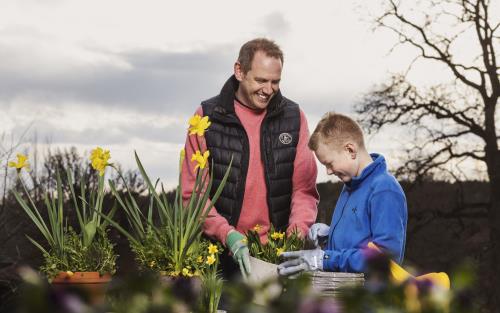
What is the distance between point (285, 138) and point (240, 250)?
948 millimetres

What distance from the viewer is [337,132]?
9.21ft

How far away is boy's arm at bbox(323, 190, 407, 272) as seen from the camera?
2484mm

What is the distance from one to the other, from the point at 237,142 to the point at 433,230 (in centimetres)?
1349

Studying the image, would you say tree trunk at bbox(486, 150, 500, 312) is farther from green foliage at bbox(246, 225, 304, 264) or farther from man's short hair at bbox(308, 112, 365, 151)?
man's short hair at bbox(308, 112, 365, 151)

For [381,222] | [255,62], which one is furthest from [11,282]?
[381,222]

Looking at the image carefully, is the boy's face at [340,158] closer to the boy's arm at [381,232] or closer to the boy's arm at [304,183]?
the boy's arm at [381,232]

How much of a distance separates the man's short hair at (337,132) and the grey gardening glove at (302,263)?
476 millimetres

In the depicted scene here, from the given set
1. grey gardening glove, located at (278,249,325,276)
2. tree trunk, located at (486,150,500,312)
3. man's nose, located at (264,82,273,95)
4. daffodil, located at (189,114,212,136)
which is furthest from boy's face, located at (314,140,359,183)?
tree trunk, located at (486,150,500,312)

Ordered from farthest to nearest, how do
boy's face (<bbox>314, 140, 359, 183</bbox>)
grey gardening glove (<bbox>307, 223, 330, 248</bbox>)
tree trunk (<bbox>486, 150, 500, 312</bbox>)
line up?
1. tree trunk (<bbox>486, 150, 500, 312</bbox>)
2. grey gardening glove (<bbox>307, 223, 330, 248</bbox>)
3. boy's face (<bbox>314, 140, 359, 183</bbox>)

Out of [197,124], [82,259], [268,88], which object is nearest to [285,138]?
[268,88]

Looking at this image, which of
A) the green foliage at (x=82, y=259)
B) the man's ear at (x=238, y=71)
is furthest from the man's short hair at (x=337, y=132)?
the green foliage at (x=82, y=259)

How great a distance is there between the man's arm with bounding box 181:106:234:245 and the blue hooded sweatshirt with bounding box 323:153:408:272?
586 millimetres

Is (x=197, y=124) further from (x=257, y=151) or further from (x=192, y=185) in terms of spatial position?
(x=257, y=151)

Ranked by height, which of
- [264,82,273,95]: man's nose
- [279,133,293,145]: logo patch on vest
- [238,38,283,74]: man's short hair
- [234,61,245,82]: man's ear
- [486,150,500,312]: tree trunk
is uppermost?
[238,38,283,74]: man's short hair
